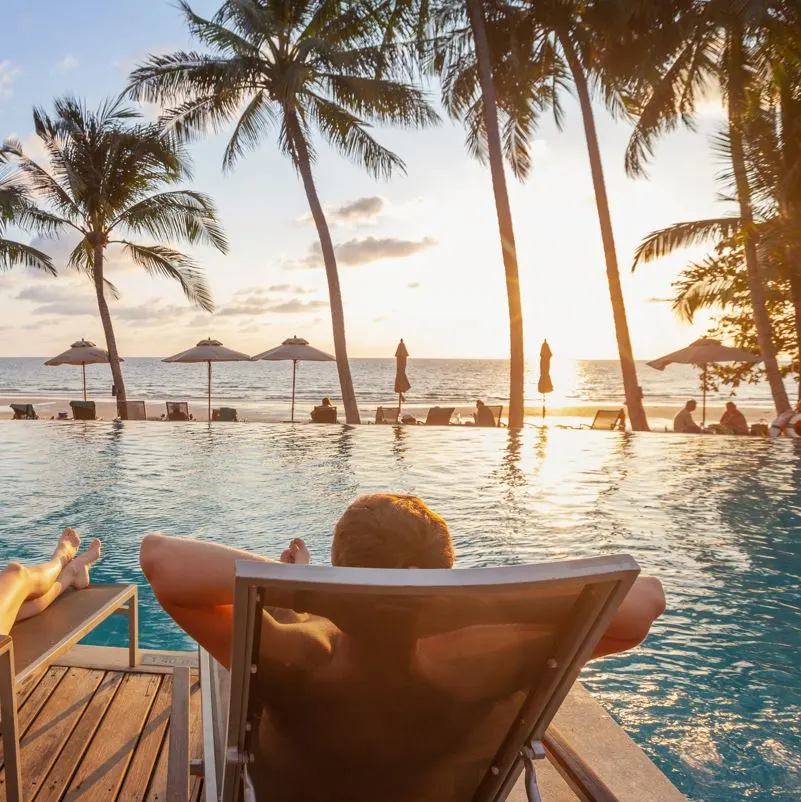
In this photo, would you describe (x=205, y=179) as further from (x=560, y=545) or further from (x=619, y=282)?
(x=560, y=545)

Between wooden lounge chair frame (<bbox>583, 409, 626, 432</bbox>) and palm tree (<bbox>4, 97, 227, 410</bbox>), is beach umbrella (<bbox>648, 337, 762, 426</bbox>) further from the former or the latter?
palm tree (<bbox>4, 97, 227, 410</bbox>)

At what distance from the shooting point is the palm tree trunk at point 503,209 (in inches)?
568

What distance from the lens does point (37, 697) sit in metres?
2.62

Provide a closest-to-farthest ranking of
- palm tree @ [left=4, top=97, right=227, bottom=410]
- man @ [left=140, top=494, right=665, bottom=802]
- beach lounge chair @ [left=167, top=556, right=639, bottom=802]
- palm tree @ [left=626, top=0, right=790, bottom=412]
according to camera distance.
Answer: beach lounge chair @ [left=167, top=556, right=639, bottom=802] → man @ [left=140, top=494, right=665, bottom=802] → palm tree @ [left=626, top=0, right=790, bottom=412] → palm tree @ [left=4, top=97, right=227, bottom=410]

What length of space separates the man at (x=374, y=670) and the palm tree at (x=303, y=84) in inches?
585

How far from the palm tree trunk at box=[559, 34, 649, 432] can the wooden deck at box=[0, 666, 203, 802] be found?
13772 millimetres

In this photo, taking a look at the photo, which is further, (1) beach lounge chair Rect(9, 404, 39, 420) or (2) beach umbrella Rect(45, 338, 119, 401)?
(2) beach umbrella Rect(45, 338, 119, 401)

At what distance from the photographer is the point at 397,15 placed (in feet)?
51.5

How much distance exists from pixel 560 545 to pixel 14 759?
5.28m

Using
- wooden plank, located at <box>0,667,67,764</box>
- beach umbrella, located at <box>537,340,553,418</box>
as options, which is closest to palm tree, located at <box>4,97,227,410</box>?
beach umbrella, located at <box>537,340,553,418</box>

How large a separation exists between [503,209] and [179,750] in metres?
14.1

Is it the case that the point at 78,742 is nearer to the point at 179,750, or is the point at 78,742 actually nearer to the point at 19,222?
the point at 179,750

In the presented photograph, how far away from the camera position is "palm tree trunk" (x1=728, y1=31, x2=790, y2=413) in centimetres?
1459

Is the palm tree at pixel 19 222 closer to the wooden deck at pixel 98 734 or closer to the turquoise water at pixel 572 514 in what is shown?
the turquoise water at pixel 572 514
